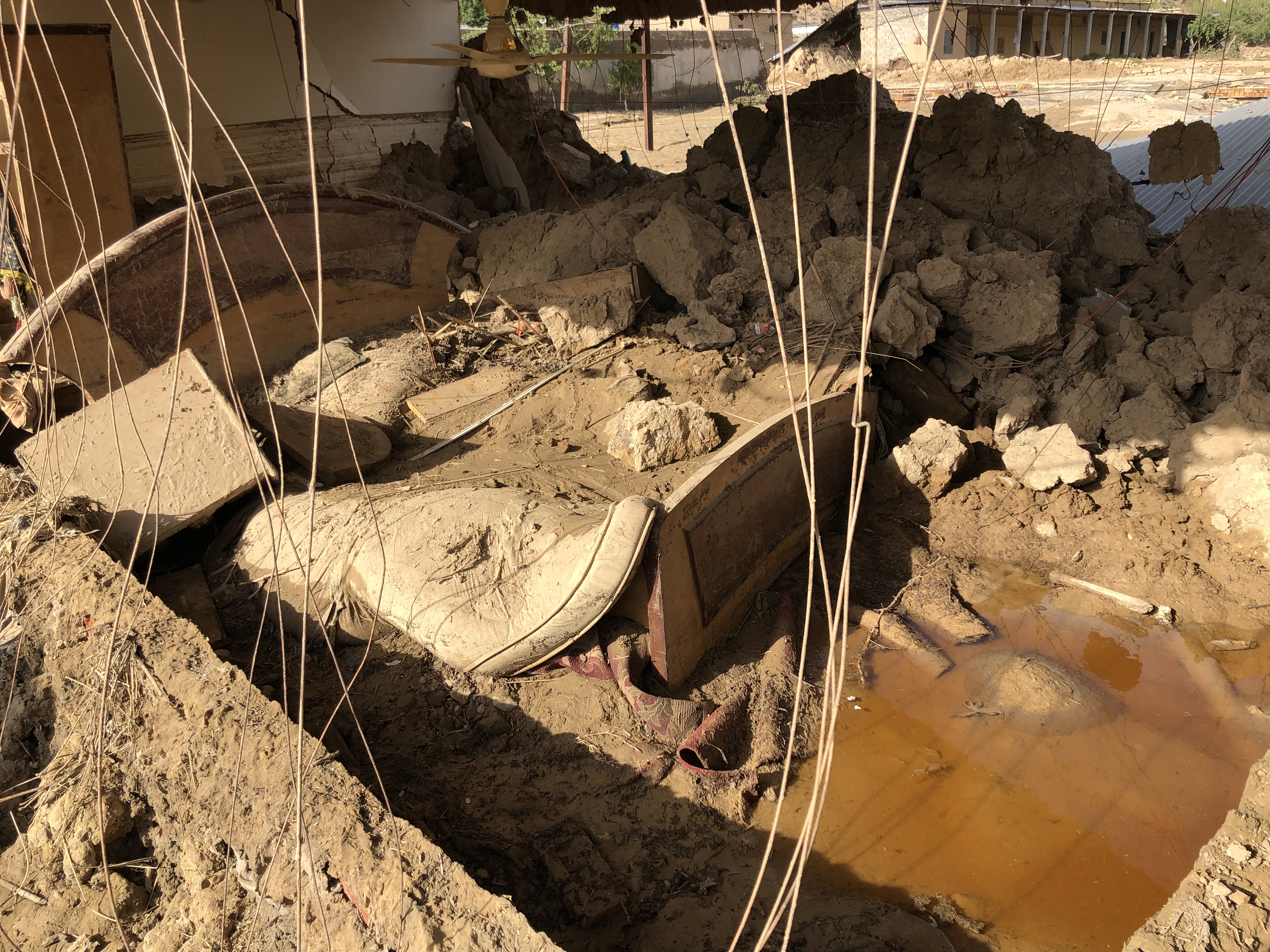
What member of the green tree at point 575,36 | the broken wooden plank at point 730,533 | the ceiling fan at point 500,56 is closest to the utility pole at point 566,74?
the green tree at point 575,36

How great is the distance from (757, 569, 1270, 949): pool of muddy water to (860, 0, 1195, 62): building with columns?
45.5ft

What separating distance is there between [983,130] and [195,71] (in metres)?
7.19

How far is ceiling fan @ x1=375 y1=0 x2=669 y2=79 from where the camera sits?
522 cm

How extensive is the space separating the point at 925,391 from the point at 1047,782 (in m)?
2.68

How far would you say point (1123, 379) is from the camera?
5078 mm

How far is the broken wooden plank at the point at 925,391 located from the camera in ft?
17.2

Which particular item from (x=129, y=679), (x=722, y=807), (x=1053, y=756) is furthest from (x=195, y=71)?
(x=1053, y=756)

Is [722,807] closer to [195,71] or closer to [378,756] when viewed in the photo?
[378,756]

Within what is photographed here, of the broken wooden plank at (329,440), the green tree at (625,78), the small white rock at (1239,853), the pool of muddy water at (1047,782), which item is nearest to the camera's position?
the small white rock at (1239,853)

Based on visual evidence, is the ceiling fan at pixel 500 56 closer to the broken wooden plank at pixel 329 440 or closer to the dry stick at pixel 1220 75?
the broken wooden plank at pixel 329 440

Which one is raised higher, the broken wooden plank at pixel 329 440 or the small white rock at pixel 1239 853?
the broken wooden plank at pixel 329 440

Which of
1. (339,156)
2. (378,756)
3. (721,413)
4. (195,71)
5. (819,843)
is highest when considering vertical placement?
(195,71)

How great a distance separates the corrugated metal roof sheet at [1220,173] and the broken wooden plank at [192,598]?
23.8 feet

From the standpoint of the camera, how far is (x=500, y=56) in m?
5.20
